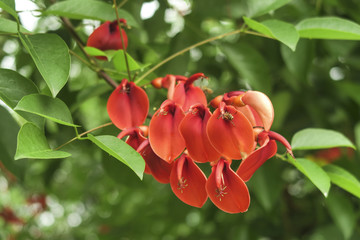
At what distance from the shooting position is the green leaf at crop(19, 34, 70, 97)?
54 centimetres

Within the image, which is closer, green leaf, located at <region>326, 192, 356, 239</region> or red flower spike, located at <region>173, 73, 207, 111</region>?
red flower spike, located at <region>173, 73, 207, 111</region>

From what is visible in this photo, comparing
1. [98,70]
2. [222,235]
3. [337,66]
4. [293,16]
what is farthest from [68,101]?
[337,66]

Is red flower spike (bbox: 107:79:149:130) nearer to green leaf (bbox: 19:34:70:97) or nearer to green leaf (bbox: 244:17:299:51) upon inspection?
green leaf (bbox: 19:34:70:97)

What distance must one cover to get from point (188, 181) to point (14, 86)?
0.27 metres

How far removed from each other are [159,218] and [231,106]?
1.16 metres

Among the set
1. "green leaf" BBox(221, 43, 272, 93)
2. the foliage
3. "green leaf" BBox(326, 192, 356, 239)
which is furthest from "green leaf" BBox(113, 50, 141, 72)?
"green leaf" BBox(326, 192, 356, 239)

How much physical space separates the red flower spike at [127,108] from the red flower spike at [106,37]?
0.45 ft

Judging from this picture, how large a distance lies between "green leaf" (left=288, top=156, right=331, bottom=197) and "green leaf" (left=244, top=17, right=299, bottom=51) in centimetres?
18

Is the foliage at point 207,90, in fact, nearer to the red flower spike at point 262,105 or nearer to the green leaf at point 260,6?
the green leaf at point 260,6

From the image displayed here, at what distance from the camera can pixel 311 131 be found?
0.75 metres

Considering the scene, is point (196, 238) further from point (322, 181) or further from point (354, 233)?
point (322, 181)

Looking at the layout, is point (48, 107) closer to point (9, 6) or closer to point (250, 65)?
point (9, 6)

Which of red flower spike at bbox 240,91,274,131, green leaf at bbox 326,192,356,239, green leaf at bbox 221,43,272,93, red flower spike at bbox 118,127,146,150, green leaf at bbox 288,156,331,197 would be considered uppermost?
red flower spike at bbox 240,91,274,131

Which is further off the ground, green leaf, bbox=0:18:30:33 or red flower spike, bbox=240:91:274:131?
green leaf, bbox=0:18:30:33
